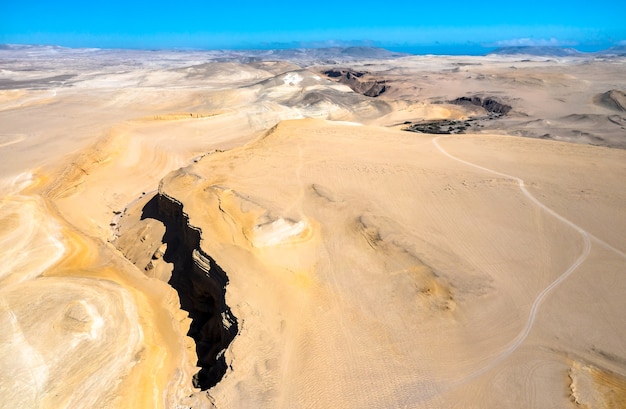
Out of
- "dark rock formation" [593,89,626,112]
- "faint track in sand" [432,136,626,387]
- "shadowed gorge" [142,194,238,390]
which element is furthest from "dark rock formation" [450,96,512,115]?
"shadowed gorge" [142,194,238,390]

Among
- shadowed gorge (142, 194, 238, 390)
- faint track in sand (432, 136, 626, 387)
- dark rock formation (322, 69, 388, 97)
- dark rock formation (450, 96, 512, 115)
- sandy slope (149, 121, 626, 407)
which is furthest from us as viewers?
dark rock formation (322, 69, 388, 97)

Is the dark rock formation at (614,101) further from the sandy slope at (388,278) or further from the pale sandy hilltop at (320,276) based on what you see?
the sandy slope at (388,278)

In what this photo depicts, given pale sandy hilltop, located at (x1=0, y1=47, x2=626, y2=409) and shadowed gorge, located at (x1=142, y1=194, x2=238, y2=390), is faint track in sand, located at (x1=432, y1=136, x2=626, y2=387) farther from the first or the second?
shadowed gorge, located at (x1=142, y1=194, x2=238, y2=390)

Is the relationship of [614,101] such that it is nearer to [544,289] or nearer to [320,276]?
[544,289]

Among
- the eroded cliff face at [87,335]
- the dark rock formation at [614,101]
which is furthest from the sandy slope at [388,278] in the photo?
the dark rock formation at [614,101]

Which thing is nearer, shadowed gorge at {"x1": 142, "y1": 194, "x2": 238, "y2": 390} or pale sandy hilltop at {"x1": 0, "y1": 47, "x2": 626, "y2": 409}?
pale sandy hilltop at {"x1": 0, "y1": 47, "x2": 626, "y2": 409}

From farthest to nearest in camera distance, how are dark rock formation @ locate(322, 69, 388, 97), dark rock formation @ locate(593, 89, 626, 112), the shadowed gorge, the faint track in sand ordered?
dark rock formation @ locate(322, 69, 388, 97)
dark rock formation @ locate(593, 89, 626, 112)
the shadowed gorge
the faint track in sand

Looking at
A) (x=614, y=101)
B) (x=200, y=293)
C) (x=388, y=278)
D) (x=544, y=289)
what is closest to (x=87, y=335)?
(x=200, y=293)
